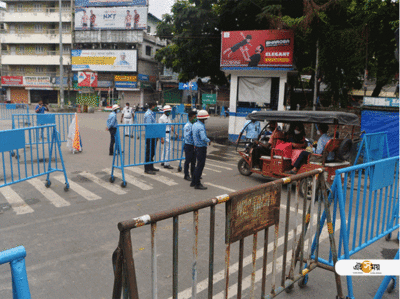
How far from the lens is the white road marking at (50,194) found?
6.61 metres

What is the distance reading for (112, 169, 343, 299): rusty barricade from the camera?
2.14m

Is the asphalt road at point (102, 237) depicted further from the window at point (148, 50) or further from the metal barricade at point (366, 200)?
the window at point (148, 50)

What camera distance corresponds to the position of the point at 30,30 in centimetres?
5116

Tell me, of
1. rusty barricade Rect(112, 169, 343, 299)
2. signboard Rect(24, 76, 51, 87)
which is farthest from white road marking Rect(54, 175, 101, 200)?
signboard Rect(24, 76, 51, 87)

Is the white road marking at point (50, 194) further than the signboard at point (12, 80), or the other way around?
the signboard at point (12, 80)

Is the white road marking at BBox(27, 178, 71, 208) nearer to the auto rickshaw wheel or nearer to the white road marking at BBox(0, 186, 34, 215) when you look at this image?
the white road marking at BBox(0, 186, 34, 215)

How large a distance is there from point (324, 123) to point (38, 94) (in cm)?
5289

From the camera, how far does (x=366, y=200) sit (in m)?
4.32

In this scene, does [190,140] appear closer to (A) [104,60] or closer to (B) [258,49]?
(B) [258,49]

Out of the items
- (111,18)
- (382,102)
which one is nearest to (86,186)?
(382,102)

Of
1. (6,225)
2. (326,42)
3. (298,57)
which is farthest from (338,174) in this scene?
(298,57)

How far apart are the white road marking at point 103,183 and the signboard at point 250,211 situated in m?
5.01

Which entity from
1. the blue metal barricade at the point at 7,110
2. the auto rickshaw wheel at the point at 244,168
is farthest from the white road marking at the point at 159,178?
the blue metal barricade at the point at 7,110

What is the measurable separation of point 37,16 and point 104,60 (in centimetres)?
1226
